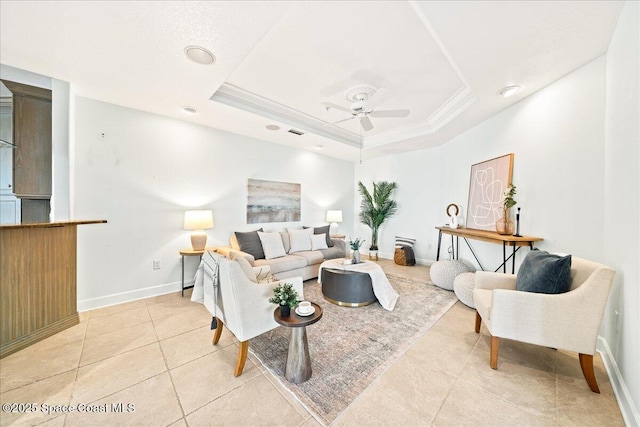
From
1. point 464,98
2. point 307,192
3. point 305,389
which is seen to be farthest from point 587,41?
point 307,192

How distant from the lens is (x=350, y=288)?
2.93 meters

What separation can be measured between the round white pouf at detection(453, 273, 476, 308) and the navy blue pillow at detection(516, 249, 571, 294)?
3.49 feet

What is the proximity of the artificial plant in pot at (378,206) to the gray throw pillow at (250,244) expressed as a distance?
9.90 ft

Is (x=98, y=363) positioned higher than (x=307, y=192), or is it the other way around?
(x=307, y=192)

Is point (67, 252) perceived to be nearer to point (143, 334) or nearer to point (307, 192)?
point (143, 334)

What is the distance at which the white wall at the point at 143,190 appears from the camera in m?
2.89

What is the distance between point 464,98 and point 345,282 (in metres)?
3.04

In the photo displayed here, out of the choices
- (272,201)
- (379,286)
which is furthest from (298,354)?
(272,201)

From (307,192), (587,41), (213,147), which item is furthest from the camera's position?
(307,192)

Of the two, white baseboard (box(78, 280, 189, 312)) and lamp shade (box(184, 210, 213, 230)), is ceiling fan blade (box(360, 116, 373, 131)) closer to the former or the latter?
lamp shade (box(184, 210, 213, 230))

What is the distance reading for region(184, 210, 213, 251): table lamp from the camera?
341 centimetres

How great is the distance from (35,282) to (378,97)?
4.41 metres

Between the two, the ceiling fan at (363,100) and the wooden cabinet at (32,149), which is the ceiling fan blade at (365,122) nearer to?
the ceiling fan at (363,100)

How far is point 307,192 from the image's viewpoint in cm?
547
